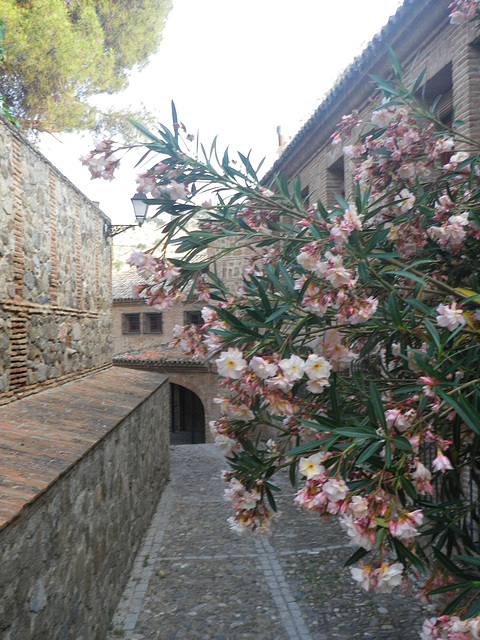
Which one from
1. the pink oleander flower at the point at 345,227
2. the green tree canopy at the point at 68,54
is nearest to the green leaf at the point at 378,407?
the pink oleander flower at the point at 345,227

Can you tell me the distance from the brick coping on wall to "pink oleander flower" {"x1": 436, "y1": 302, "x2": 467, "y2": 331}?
208cm

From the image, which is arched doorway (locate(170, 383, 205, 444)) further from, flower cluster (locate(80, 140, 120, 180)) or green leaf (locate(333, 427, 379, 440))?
green leaf (locate(333, 427, 379, 440))

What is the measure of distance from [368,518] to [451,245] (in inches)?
66.1

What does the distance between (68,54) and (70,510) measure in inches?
497

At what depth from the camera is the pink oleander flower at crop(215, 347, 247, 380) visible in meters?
2.53

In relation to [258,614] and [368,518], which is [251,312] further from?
[258,614]

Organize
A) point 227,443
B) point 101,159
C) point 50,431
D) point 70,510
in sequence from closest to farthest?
point 227,443 → point 101,159 → point 70,510 → point 50,431

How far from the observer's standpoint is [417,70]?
Result: 7.17 meters

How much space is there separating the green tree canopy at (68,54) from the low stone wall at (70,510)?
29.3 feet

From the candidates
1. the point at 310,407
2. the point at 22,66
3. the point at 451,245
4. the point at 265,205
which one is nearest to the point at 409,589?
the point at 310,407

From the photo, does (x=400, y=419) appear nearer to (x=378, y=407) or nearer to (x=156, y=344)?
(x=378, y=407)

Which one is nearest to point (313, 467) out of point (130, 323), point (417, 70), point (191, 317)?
Result: point (417, 70)

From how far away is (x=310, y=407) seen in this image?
284 centimetres

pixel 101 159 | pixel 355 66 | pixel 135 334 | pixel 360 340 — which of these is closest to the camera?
pixel 101 159
